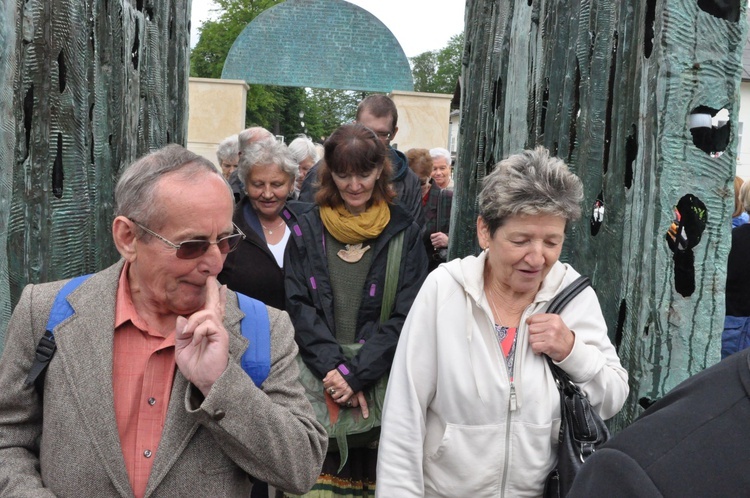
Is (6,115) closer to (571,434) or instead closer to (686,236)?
(571,434)

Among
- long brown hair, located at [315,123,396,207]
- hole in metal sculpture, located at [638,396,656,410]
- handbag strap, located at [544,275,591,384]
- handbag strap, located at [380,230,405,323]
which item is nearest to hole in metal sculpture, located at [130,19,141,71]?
long brown hair, located at [315,123,396,207]

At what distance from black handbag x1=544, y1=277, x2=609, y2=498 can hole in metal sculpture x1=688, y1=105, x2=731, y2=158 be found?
0.93 m

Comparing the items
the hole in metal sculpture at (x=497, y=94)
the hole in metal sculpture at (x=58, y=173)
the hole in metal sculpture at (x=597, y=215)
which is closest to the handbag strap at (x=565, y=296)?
the hole in metal sculpture at (x=597, y=215)

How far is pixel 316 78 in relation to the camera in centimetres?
2092

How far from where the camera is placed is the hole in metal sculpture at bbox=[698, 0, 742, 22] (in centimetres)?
274

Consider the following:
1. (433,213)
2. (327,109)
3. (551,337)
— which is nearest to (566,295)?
(551,337)

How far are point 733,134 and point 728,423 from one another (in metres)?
2.01

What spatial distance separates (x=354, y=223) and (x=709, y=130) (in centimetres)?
154

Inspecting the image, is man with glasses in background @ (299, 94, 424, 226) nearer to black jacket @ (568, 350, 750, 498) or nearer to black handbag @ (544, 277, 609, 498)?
black handbag @ (544, 277, 609, 498)

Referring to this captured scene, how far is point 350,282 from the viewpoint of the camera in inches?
145

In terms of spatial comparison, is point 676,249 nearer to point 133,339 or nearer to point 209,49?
point 133,339

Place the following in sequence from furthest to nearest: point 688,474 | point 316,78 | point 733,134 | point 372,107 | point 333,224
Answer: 1. point 316,78
2. point 372,107
3. point 333,224
4. point 733,134
5. point 688,474

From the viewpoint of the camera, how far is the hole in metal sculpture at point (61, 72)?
3.16 metres

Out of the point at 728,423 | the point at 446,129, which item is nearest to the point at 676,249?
the point at 728,423
